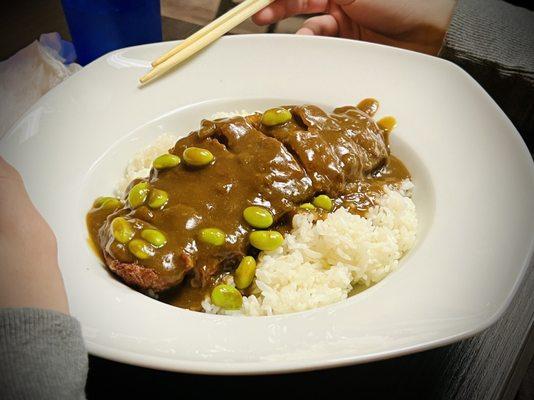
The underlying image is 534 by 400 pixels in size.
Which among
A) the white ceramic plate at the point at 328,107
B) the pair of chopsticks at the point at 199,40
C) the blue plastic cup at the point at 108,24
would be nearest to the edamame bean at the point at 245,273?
the white ceramic plate at the point at 328,107

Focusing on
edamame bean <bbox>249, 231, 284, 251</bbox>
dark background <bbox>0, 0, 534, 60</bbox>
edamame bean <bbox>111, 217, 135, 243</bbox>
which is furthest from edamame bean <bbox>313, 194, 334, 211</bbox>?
dark background <bbox>0, 0, 534, 60</bbox>

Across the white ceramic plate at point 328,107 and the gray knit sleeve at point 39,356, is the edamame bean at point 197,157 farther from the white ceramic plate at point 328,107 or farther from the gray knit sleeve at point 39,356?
the gray knit sleeve at point 39,356

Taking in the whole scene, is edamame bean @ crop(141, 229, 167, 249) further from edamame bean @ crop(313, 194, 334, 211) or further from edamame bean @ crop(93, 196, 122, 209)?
edamame bean @ crop(313, 194, 334, 211)

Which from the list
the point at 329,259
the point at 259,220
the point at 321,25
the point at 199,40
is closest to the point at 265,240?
the point at 259,220

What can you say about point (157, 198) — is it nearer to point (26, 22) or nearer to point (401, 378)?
point (401, 378)

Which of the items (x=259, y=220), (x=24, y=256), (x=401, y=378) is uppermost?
(x=24, y=256)

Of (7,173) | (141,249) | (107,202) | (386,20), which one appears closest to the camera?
(7,173)
